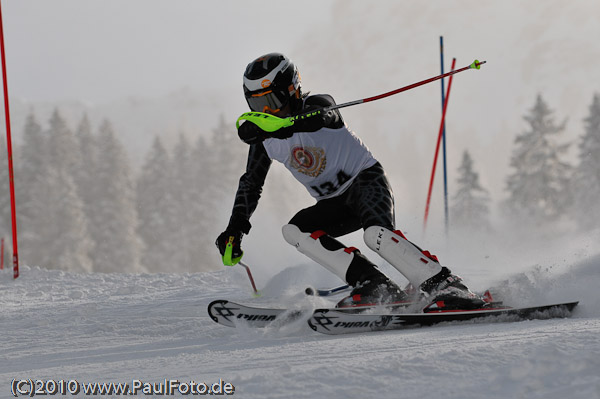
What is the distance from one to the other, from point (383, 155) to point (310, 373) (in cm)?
8178

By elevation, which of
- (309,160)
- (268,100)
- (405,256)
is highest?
(268,100)

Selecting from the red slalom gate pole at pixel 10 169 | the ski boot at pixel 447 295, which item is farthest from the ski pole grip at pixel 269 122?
the red slalom gate pole at pixel 10 169

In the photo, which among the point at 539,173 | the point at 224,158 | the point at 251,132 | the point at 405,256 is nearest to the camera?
the point at 405,256

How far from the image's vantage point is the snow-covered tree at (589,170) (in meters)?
23.8

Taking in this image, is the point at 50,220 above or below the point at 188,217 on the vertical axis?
above

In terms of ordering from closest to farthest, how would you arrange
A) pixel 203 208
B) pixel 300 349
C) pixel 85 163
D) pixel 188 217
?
pixel 300 349 → pixel 188 217 → pixel 203 208 → pixel 85 163

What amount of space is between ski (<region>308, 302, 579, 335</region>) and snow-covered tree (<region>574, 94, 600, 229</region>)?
22725mm

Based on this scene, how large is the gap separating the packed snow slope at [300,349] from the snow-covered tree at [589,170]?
855 inches

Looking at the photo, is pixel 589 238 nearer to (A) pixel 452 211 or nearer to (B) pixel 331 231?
(B) pixel 331 231

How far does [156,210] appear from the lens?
101ft

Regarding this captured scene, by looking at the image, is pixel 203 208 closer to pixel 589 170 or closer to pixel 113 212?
pixel 113 212

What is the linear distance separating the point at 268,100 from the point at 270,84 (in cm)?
10

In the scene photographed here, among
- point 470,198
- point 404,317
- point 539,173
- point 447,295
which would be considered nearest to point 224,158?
point 470,198

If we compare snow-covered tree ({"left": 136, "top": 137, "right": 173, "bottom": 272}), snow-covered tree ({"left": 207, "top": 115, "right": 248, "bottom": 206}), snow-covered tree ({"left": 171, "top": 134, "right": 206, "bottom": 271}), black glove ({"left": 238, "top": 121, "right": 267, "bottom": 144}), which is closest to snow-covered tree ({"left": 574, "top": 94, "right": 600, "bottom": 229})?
snow-covered tree ({"left": 207, "top": 115, "right": 248, "bottom": 206})
